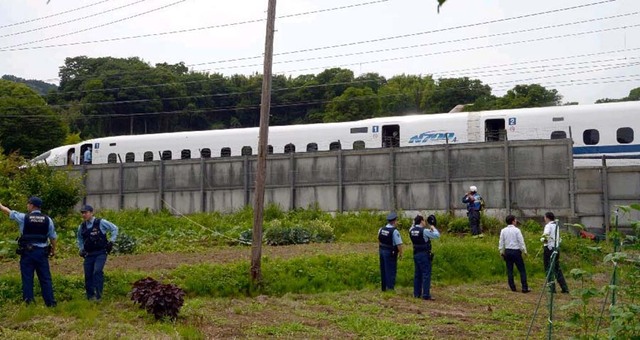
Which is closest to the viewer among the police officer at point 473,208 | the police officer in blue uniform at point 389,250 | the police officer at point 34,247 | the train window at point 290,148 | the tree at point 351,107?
the police officer at point 34,247

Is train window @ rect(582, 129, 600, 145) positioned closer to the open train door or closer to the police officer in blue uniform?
the open train door

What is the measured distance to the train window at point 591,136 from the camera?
1069 inches

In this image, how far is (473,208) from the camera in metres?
22.7

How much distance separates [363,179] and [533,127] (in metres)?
6.99

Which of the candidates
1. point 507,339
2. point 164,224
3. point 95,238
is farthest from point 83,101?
point 507,339

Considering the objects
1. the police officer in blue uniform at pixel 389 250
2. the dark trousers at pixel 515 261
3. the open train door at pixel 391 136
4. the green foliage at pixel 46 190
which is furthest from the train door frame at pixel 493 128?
the green foliage at pixel 46 190

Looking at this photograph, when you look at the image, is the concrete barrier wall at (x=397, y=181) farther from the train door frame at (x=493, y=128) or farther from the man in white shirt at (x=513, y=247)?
the man in white shirt at (x=513, y=247)

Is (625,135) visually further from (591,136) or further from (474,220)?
(474,220)

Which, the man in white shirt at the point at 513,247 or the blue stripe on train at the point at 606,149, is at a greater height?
the blue stripe on train at the point at 606,149

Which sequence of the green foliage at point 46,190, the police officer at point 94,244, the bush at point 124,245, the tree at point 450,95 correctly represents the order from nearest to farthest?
the police officer at point 94,244 < the bush at point 124,245 < the green foliage at point 46,190 < the tree at point 450,95

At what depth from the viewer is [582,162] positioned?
2591 centimetres

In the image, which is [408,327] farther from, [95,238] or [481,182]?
[481,182]

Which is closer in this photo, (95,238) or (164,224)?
(95,238)

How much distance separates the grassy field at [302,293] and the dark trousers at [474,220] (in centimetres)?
36
